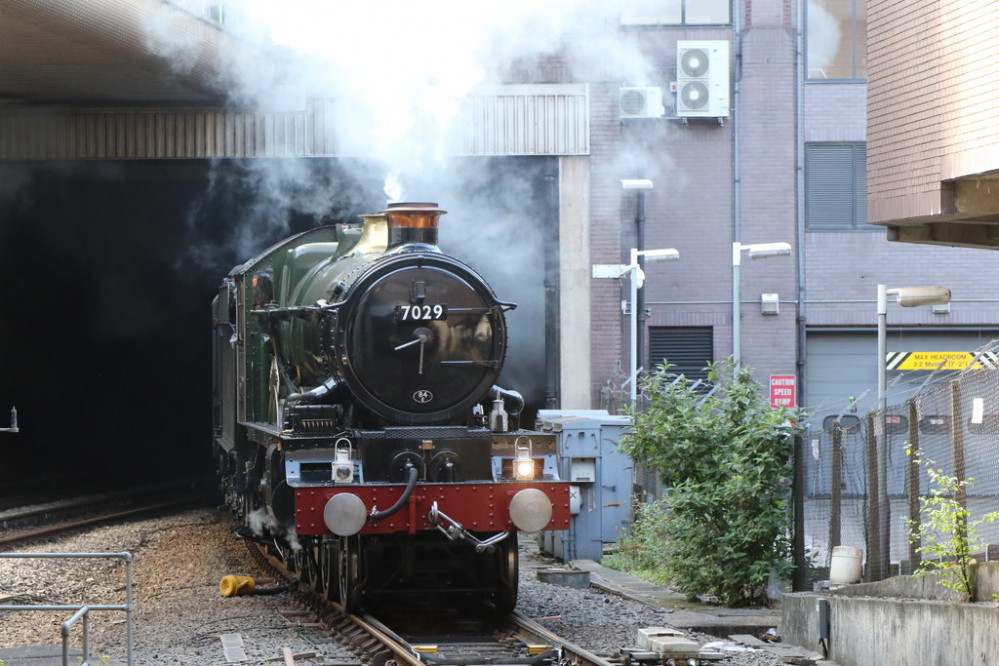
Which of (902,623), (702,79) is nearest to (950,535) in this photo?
(902,623)

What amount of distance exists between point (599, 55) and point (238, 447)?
10846 mm

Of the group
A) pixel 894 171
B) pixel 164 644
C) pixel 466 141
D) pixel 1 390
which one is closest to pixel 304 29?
pixel 466 141

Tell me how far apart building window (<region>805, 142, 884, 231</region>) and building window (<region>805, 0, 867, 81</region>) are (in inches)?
52.0

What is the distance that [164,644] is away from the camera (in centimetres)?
991

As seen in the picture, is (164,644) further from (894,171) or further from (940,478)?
(894,171)

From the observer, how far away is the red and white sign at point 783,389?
23.9 metres

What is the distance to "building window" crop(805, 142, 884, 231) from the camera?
24578 millimetres

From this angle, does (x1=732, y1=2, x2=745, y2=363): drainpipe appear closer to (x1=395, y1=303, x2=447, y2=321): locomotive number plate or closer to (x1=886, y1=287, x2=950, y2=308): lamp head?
(x1=886, y1=287, x2=950, y2=308): lamp head

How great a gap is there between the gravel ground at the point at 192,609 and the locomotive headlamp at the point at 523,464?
117cm

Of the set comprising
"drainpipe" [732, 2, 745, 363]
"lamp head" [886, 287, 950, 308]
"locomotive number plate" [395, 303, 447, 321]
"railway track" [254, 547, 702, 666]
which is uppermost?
"drainpipe" [732, 2, 745, 363]

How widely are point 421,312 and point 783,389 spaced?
14.2 metres

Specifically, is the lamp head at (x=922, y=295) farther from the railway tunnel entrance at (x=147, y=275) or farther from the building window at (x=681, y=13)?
the building window at (x=681, y=13)

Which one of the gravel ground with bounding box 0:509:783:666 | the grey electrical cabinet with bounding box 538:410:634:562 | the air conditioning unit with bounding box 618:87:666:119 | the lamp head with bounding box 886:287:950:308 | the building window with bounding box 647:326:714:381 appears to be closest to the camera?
the gravel ground with bounding box 0:509:783:666

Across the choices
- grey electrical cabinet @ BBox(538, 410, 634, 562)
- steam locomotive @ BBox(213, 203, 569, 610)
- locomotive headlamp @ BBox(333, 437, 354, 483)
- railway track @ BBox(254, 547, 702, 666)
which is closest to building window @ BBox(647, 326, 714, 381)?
grey electrical cabinet @ BBox(538, 410, 634, 562)
